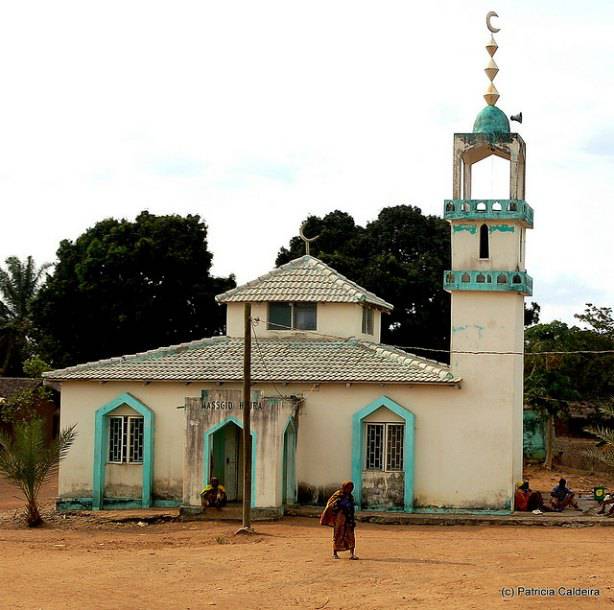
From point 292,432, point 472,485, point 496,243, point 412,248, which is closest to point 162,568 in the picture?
point 292,432

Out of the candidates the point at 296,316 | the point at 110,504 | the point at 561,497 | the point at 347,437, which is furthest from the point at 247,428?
the point at 561,497

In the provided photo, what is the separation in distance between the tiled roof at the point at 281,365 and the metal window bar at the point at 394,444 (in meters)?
1.13

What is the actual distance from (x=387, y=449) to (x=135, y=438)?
585cm

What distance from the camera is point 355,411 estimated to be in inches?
1054

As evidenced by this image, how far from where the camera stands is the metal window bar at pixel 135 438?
27.6m

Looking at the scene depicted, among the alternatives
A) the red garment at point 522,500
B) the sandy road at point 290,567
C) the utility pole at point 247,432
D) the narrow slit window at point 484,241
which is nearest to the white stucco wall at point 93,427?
the sandy road at point 290,567

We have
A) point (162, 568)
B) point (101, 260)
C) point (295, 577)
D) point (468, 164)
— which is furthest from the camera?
point (101, 260)

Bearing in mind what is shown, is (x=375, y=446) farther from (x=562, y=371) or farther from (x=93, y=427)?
(x=562, y=371)

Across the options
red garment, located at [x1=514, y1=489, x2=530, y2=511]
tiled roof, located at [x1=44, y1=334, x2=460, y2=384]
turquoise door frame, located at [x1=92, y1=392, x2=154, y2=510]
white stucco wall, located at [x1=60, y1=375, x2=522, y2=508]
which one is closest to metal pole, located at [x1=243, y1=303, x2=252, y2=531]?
white stucco wall, located at [x1=60, y1=375, x2=522, y2=508]

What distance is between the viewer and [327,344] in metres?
28.7

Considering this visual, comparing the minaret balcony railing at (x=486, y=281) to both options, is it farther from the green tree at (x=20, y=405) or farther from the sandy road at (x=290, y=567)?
the green tree at (x=20, y=405)

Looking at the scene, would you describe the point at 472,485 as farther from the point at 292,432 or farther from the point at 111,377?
the point at 111,377

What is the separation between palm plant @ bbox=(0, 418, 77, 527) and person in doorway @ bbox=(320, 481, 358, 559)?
7.72 meters

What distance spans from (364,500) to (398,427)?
5.87 ft
